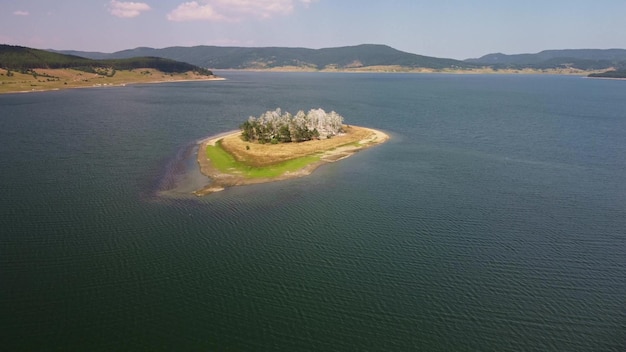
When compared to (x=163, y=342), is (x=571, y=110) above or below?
above

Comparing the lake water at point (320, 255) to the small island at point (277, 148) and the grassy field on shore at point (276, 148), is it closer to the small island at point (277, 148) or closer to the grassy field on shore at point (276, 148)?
the small island at point (277, 148)

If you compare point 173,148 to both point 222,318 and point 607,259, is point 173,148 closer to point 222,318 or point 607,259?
point 222,318

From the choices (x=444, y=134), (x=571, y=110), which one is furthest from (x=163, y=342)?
(x=571, y=110)

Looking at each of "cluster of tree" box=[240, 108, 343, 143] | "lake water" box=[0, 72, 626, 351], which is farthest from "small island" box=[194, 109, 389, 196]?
"lake water" box=[0, 72, 626, 351]

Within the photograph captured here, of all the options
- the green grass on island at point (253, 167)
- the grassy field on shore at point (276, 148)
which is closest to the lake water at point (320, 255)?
the green grass on island at point (253, 167)

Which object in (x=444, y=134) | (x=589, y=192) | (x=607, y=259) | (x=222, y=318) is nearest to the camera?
(x=222, y=318)

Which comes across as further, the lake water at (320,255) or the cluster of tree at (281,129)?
the cluster of tree at (281,129)
